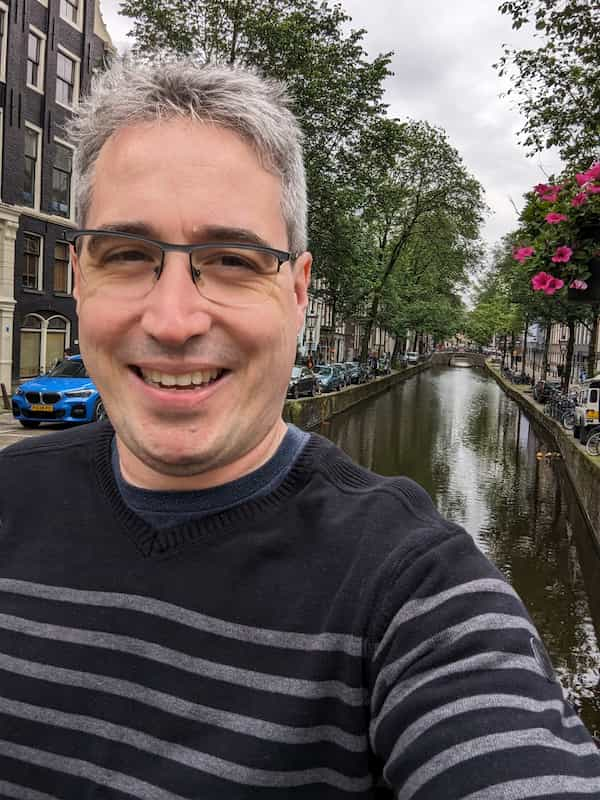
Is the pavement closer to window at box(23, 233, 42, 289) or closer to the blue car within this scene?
the blue car

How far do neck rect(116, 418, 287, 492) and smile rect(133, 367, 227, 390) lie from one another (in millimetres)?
152

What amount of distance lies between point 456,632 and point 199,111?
979 mm

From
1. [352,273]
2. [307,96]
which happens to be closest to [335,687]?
Result: [307,96]

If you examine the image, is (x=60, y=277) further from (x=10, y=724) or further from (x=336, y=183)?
(x=10, y=724)

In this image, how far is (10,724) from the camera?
49.3 inches

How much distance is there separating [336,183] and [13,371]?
11510 mm

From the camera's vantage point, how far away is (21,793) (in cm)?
122

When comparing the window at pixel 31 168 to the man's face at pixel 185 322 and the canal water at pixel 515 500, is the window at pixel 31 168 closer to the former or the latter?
the canal water at pixel 515 500

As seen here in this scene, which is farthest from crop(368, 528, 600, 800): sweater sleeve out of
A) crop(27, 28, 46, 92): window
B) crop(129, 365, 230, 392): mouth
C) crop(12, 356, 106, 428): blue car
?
crop(27, 28, 46, 92): window

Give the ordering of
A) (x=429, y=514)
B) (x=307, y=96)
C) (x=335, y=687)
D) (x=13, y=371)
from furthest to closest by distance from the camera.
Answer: (x=13, y=371), (x=307, y=96), (x=429, y=514), (x=335, y=687)

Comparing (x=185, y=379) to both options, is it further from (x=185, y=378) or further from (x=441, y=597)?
(x=441, y=597)

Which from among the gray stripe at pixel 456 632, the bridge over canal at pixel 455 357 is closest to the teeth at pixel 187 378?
the gray stripe at pixel 456 632

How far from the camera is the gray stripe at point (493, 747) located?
891 millimetres

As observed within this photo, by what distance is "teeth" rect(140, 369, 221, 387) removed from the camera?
4.15ft
